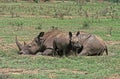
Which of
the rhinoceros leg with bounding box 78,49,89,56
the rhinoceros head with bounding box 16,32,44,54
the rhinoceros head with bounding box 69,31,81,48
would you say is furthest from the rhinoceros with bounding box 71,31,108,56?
the rhinoceros head with bounding box 16,32,44,54

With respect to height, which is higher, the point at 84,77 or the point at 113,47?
the point at 84,77

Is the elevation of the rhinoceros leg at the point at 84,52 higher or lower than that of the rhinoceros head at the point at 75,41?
lower

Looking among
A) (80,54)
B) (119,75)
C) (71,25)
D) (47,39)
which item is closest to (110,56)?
(80,54)

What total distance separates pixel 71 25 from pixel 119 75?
1313 centimetres

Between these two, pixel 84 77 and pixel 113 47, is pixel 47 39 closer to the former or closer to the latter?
pixel 113 47

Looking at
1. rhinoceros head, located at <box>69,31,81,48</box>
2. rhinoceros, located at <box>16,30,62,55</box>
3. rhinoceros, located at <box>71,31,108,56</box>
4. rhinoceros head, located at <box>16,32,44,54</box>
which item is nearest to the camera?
rhinoceros head, located at <box>69,31,81,48</box>

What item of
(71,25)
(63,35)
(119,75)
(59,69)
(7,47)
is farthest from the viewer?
(71,25)

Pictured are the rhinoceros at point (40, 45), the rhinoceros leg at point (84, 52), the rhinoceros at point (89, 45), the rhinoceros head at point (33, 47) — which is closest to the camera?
the rhinoceros leg at point (84, 52)

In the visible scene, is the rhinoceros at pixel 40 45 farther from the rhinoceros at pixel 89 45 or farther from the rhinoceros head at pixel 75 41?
the rhinoceros head at pixel 75 41

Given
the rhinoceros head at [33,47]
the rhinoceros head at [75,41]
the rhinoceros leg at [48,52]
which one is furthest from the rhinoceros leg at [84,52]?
the rhinoceros head at [33,47]

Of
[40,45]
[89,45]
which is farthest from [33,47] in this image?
[89,45]

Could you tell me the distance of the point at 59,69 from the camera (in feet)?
34.3

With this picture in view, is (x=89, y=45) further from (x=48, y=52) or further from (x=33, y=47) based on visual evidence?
(x=33, y=47)

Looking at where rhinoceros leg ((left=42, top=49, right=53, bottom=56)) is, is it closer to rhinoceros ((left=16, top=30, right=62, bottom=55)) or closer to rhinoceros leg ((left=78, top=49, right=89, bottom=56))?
rhinoceros ((left=16, top=30, right=62, bottom=55))
